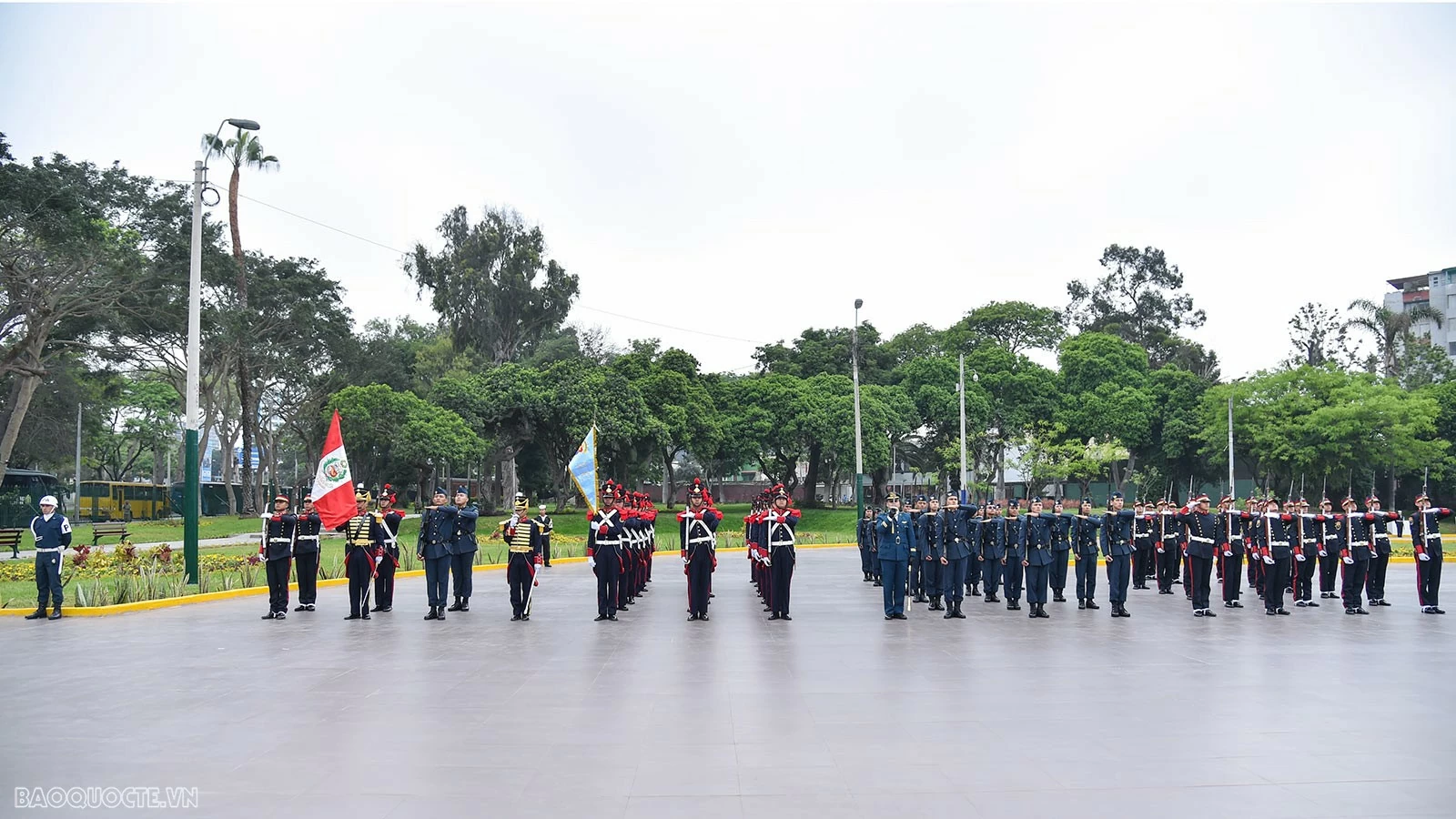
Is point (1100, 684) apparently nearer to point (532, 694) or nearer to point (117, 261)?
point (532, 694)

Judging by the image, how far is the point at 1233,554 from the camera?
52.2 feet

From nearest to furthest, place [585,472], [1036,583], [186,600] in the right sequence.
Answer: [1036,583]
[186,600]
[585,472]

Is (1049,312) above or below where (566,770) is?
above

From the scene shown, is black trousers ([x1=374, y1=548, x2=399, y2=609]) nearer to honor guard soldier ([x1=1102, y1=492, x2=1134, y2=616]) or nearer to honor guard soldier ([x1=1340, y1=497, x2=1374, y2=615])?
honor guard soldier ([x1=1102, y1=492, x2=1134, y2=616])

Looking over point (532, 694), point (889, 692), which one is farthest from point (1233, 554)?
point (532, 694)

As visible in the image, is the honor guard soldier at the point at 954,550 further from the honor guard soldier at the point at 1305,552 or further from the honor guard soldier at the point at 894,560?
the honor guard soldier at the point at 1305,552

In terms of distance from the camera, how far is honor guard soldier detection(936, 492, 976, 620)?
49.7 feet

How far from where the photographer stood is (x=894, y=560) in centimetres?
1455

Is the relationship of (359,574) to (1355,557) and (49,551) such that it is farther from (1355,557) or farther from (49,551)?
(1355,557)

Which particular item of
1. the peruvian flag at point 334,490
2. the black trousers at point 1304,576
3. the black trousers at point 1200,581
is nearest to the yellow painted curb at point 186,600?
the peruvian flag at point 334,490

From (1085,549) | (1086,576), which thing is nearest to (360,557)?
(1085,549)

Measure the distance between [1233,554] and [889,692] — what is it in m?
9.43

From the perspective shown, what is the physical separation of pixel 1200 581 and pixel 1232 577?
4.66 feet

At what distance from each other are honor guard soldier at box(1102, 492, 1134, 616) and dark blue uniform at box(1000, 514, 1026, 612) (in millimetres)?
1254
